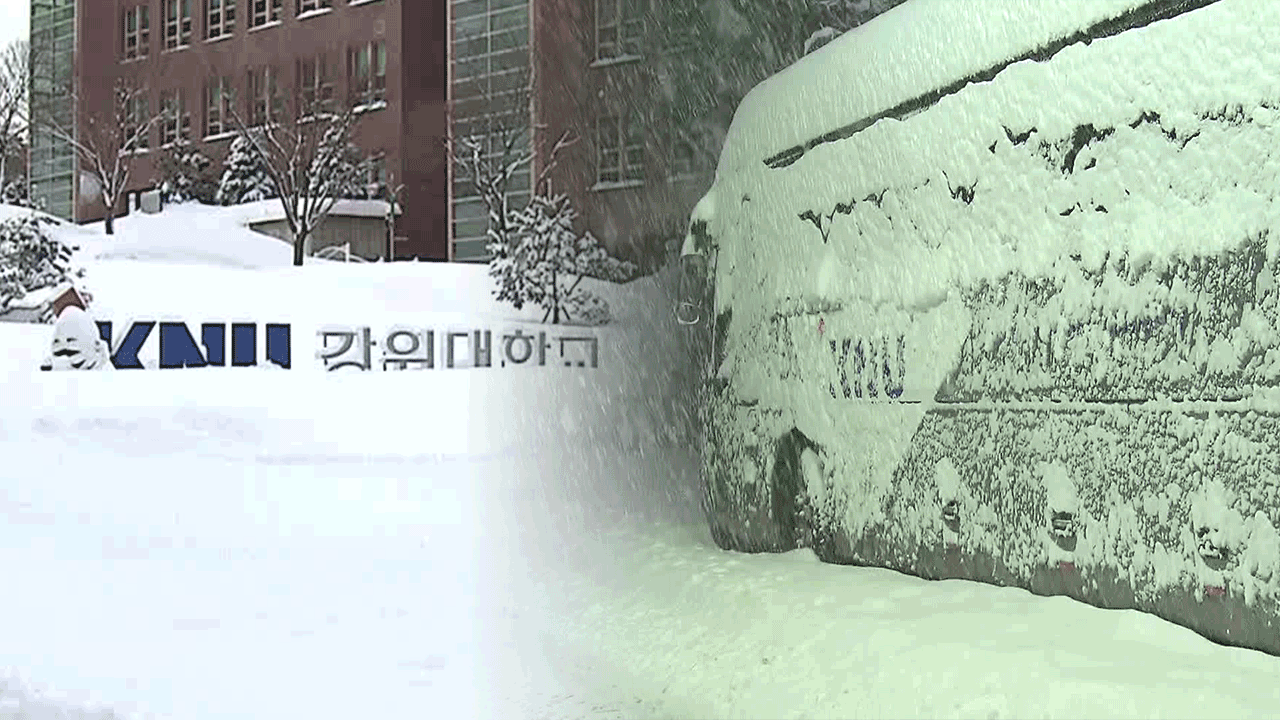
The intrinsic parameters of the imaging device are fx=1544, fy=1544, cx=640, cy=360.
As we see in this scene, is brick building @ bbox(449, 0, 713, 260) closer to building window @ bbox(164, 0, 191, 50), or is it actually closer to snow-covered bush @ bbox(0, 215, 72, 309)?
building window @ bbox(164, 0, 191, 50)

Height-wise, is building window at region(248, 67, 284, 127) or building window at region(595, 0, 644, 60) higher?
building window at region(595, 0, 644, 60)

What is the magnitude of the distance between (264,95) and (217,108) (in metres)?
0.11

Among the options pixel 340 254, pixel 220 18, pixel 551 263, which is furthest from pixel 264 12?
pixel 551 263

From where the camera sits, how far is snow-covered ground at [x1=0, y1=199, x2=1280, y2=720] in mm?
2877

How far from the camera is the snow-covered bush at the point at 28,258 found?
3182 mm

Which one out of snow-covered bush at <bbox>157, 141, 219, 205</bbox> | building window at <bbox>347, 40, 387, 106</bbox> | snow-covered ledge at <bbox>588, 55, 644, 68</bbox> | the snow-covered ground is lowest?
the snow-covered ground

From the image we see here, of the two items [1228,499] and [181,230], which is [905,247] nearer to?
[1228,499]

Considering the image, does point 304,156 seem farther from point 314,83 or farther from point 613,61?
point 613,61

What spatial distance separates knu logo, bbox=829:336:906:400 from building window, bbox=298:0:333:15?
5.17 feet

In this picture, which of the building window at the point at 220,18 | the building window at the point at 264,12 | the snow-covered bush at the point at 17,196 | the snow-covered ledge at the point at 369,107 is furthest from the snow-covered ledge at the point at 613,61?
the snow-covered bush at the point at 17,196

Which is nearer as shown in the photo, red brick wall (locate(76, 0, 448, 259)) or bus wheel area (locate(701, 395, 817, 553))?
red brick wall (locate(76, 0, 448, 259))

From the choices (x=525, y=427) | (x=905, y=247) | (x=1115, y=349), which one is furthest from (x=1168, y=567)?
(x=525, y=427)

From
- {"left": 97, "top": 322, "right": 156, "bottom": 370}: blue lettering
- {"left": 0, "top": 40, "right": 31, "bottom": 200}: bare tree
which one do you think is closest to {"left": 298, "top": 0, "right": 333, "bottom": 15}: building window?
{"left": 0, "top": 40, "right": 31, "bottom": 200}: bare tree

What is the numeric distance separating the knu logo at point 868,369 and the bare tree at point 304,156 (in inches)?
52.7
